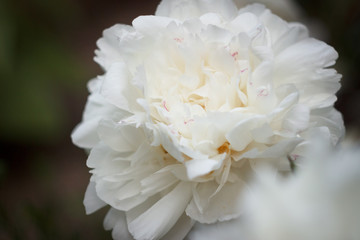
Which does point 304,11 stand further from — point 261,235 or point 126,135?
point 261,235

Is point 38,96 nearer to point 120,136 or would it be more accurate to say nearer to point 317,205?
point 120,136

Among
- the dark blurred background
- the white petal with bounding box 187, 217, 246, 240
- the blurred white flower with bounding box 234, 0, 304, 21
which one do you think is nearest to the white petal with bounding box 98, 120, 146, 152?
the white petal with bounding box 187, 217, 246, 240

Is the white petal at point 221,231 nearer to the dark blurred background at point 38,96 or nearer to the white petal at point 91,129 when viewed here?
the white petal at point 91,129

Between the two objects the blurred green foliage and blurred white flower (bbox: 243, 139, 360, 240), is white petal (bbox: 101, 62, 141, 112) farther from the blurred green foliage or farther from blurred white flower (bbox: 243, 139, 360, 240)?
the blurred green foliage

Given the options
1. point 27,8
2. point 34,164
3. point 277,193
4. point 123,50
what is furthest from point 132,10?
point 277,193

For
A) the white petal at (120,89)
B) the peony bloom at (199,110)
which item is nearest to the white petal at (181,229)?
the peony bloom at (199,110)

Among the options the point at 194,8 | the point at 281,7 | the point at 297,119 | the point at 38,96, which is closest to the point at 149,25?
the point at 194,8
